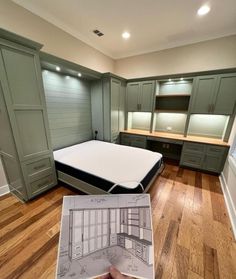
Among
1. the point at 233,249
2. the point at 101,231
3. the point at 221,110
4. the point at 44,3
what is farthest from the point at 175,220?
the point at 44,3

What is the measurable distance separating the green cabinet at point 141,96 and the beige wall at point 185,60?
0.43 m

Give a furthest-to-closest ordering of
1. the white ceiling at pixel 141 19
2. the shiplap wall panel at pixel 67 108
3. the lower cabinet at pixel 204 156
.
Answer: the lower cabinet at pixel 204 156 → the shiplap wall panel at pixel 67 108 → the white ceiling at pixel 141 19

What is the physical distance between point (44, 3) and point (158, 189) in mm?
3729

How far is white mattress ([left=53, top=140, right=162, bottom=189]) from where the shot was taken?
178 cm

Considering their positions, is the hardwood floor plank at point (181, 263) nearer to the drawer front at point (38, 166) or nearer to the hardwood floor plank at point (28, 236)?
the hardwood floor plank at point (28, 236)

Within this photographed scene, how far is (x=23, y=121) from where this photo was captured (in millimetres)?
1795

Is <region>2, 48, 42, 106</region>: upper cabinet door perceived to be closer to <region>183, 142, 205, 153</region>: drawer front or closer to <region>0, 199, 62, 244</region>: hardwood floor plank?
<region>0, 199, 62, 244</region>: hardwood floor plank

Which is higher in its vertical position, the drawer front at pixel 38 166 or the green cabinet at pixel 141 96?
the green cabinet at pixel 141 96

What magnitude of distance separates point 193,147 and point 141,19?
287 cm

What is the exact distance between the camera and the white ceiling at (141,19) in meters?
2.06

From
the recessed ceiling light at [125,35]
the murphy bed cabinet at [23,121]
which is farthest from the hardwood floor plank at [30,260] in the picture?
the recessed ceiling light at [125,35]

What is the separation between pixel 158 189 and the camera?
246 cm

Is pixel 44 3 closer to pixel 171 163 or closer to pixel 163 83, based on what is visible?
pixel 163 83

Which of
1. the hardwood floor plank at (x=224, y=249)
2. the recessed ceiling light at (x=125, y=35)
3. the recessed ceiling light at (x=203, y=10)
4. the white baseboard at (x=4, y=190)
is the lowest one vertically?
the hardwood floor plank at (x=224, y=249)
